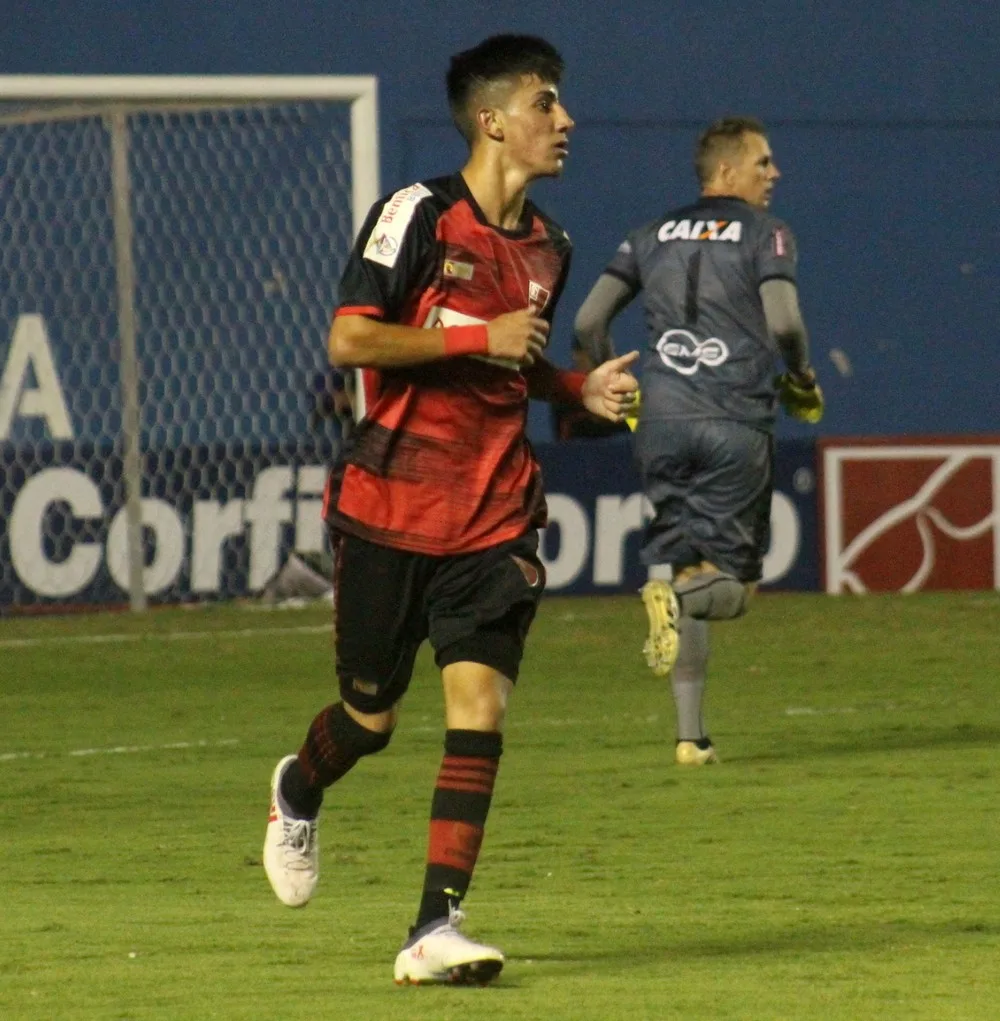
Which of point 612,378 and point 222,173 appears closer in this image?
point 612,378

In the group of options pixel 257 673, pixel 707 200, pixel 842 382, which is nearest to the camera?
pixel 707 200

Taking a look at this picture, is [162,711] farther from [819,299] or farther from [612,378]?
[819,299]

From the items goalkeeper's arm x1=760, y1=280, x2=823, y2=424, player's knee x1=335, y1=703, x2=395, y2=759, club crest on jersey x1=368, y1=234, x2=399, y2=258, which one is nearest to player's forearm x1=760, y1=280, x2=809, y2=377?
goalkeeper's arm x1=760, y1=280, x2=823, y2=424

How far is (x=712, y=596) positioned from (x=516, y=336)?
350 centimetres

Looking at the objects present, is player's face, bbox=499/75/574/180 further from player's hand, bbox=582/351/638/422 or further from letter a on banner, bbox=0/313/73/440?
letter a on banner, bbox=0/313/73/440

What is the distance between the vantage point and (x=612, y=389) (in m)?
5.09

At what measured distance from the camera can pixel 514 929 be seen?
541cm

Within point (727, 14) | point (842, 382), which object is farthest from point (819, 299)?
point (727, 14)

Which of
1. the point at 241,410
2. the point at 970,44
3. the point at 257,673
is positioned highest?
the point at 970,44

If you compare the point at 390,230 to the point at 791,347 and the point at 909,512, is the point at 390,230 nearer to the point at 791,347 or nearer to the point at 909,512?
the point at 791,347

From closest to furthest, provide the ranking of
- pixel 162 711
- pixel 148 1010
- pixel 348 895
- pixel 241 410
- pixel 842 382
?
pixel 148 1010
pixel 348 895
pixel 162 711
pixel 241 410
pixel 842 382

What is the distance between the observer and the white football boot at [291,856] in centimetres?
529

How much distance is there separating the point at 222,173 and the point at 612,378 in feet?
37.5

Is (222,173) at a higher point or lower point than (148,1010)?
higher
